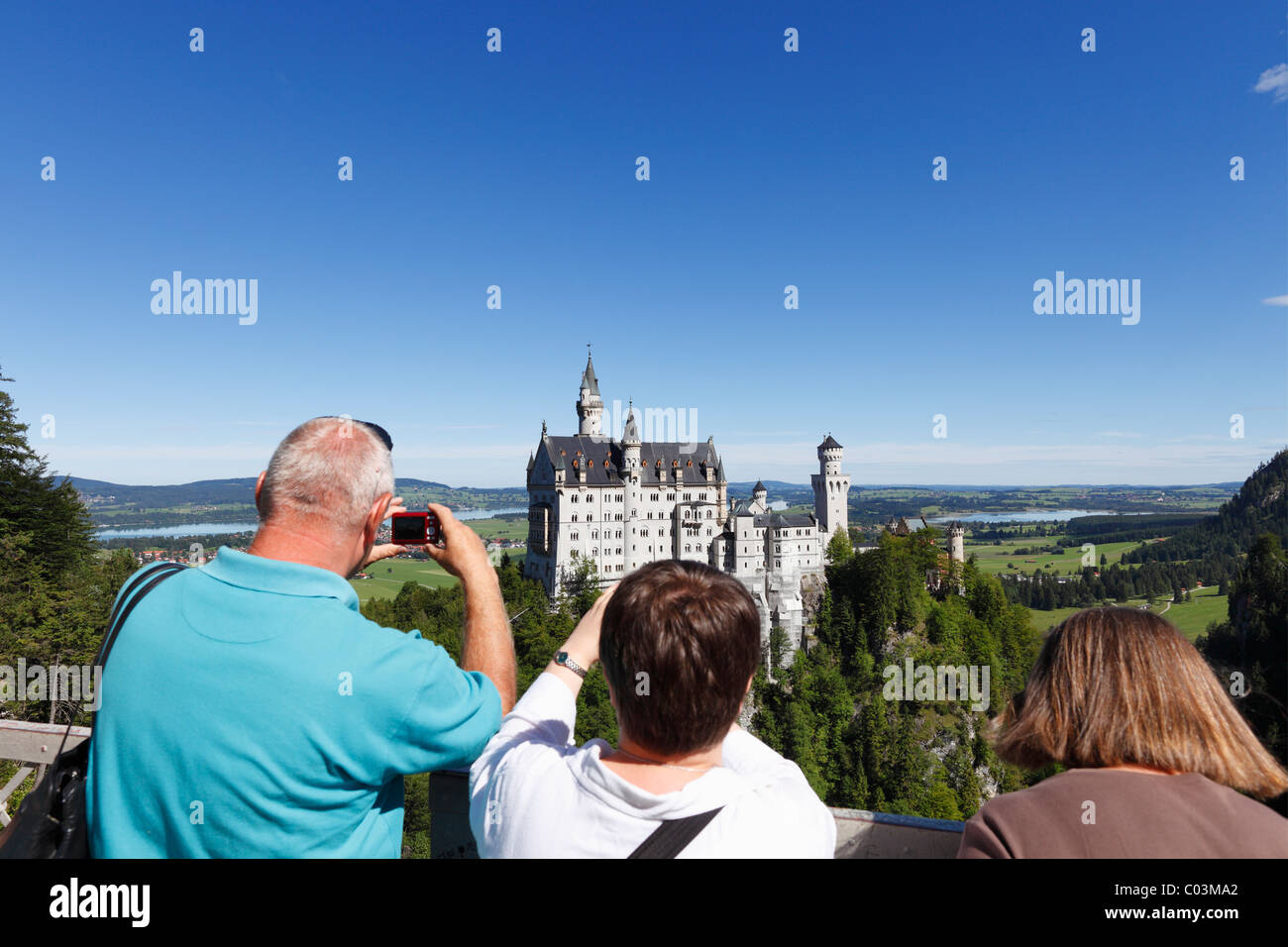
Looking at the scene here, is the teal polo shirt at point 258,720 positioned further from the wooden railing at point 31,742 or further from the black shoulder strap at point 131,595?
the wooden railing at point 31,742

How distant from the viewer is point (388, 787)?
303 centimetres

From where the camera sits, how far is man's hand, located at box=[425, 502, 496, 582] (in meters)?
3.53

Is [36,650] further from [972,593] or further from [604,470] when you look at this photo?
[972,593]

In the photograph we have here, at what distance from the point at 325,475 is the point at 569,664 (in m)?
1.44

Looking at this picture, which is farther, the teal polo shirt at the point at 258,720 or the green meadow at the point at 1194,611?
the green meadow at the point at 1194,611

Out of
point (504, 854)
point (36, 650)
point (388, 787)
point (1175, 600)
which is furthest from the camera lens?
point (1175, 600)

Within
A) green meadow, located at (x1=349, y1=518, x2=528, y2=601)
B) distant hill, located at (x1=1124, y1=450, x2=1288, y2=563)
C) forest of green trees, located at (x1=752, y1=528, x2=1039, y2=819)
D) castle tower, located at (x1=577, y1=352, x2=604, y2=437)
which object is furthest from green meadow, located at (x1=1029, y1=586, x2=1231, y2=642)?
green meadow, located at (x1=349, y1=518, x2=528, y2=601)

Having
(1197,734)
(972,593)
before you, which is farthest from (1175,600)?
(1197,734)

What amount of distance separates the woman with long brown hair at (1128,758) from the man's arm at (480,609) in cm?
216

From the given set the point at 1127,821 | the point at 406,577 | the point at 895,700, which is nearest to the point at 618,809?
the point at 1127,821

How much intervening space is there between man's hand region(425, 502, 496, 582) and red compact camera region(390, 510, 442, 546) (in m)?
0.04

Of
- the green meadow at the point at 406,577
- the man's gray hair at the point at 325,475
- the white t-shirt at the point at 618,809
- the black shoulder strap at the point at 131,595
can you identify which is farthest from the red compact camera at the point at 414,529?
the green meadow at the point at 406,577

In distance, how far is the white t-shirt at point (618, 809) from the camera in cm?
224
